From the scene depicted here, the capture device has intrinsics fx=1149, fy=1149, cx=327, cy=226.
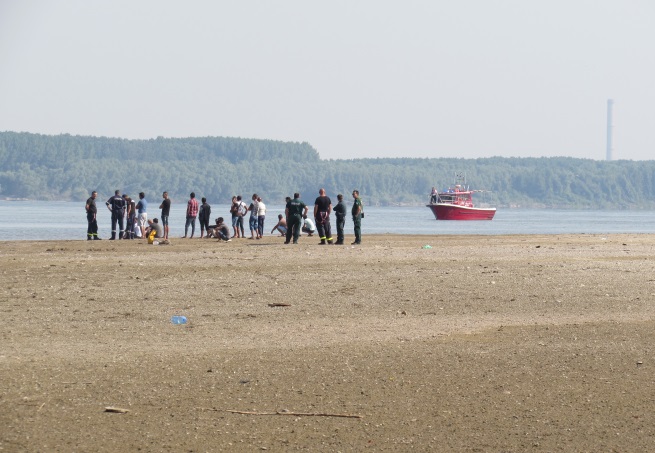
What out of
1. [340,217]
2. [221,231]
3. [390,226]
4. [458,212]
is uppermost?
[340,217]

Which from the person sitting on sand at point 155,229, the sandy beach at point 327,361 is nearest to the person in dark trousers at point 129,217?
the person sitting on sand at point 155,229

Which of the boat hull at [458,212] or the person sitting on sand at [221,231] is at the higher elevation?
the person sitting on sand at [221,231]

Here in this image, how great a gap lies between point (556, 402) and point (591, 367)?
4.87 ft

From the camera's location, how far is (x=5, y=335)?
12.5 meters

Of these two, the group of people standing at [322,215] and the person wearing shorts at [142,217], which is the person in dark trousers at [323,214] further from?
the person wearing shorts at [142,217]

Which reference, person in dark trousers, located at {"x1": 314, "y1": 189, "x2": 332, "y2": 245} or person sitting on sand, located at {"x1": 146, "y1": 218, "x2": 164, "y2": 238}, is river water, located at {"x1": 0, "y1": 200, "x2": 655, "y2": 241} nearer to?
person sitting on sand, located at {"x1": 146, "y1": 218, "x2": 164, "y2": 238}

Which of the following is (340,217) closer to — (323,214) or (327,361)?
(323,214)

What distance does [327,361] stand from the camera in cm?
1107

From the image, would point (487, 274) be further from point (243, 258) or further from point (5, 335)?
point (5, 335)

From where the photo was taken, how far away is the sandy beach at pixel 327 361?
859 centimetres

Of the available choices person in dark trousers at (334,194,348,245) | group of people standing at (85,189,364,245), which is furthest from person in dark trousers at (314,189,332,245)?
person in dark trousers at (334,194,348,245)

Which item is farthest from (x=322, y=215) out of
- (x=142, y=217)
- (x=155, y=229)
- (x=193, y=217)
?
(x=142, y=217)

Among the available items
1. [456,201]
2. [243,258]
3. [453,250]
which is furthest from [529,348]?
[456,201]

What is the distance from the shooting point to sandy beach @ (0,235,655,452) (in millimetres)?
8594
